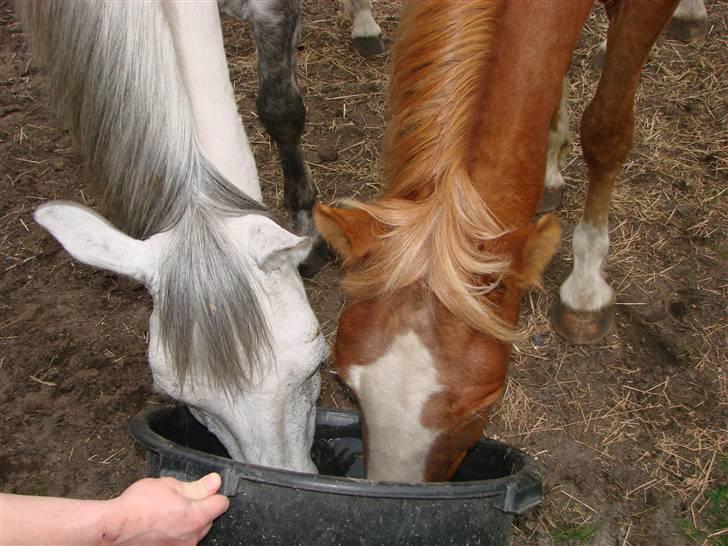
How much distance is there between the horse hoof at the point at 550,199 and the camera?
11.2 ft

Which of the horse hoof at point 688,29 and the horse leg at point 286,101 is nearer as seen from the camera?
the horse leg at point 286,101

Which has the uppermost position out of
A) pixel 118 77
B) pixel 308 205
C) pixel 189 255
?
pixel 118 77

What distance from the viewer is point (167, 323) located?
1.60 metres

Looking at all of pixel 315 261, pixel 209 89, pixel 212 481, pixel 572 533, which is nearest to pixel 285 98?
pixel 315 261

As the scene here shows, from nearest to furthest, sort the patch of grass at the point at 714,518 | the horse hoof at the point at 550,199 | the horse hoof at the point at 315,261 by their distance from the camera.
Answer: the patch of grass at the point at 714,518, the horse hoof at the point at 315,261, the horse hoof at the point at 550,199

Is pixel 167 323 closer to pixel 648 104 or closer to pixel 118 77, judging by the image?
pixel 118 77

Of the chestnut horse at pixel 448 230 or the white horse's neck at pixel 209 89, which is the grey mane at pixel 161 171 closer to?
the white horse's neck at pixel 209 89

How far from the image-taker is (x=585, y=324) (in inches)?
117

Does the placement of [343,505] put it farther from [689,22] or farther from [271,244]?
[689,22]

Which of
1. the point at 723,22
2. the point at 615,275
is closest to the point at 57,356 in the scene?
the point at 615,275

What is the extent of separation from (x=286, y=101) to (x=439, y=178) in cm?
132

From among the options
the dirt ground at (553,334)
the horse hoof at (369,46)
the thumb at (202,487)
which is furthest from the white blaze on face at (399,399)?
the horse hoof at (369,46)

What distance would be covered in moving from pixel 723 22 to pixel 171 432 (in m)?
4.10

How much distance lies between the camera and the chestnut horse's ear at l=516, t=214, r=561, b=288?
154cm
